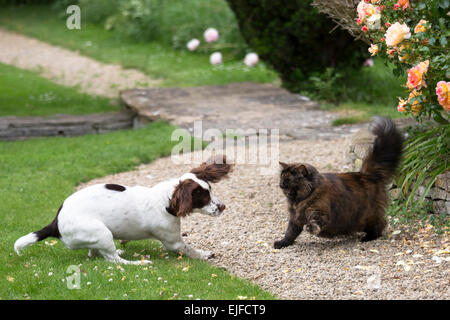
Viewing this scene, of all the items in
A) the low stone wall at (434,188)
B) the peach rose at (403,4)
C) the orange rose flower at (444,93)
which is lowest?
the low stone wall at (434,188)

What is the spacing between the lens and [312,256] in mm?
5141

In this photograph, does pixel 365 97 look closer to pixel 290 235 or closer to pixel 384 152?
pixel 384 152

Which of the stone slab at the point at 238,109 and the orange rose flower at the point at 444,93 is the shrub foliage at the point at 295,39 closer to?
the stone slab at the point at 238,109

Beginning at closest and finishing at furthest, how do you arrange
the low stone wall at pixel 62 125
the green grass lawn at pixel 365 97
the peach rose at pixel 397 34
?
the peach rose at pixel 397 34 → the green grass lawn at pixel 365 97 → the low stone wall at pixel 62 125

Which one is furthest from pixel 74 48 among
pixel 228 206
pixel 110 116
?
pixel 228 206

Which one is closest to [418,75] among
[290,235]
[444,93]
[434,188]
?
[444,93]

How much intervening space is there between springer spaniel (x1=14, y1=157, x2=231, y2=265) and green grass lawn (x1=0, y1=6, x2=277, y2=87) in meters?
7.96

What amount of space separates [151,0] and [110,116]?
26.1ft

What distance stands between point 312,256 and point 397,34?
73.1 inches

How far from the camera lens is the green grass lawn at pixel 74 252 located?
14.6 ft

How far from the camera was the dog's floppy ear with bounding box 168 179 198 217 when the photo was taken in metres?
4.86

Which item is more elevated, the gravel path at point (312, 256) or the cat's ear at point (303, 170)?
the cat's ear at point (303, 170)

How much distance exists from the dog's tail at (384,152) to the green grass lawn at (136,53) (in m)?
7.65

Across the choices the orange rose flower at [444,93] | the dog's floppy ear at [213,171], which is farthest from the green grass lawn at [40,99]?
the orange rose flower at [444,93]
